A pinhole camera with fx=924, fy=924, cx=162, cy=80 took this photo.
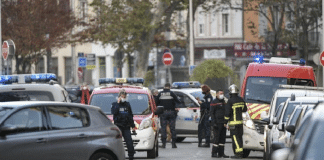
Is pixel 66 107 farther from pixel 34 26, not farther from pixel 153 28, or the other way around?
pixel 153 28

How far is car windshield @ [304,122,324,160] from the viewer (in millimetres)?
6855

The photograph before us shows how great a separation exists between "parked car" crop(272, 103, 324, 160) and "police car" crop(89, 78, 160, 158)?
11.5 metres

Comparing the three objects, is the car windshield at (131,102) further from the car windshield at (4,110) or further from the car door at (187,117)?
the car windshield at (4,110)

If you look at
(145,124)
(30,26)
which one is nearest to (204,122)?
(145,124)

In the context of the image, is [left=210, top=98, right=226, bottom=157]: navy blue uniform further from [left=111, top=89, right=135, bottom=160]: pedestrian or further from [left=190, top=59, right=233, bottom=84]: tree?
[left=190, top=59, right=233, bottom=84]: tree

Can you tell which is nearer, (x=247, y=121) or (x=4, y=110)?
(x=4, y=110)

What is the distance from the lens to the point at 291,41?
5016 cm

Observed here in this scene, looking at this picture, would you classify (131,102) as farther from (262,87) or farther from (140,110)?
(262,87)

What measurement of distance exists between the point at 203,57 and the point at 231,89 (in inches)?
1794

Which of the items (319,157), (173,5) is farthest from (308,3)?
(319,157)

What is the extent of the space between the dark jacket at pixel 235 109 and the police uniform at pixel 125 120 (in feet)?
8.31

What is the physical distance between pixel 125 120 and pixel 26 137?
5.59 metres

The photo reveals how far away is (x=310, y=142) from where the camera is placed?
701 cm

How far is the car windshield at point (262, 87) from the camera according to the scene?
24.0 m
